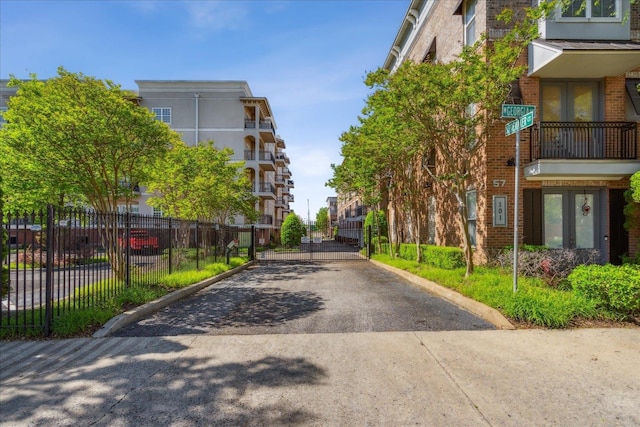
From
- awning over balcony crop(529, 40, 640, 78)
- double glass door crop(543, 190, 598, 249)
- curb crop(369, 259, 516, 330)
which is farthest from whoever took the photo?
double glass door crop(543, 190, 598, 249)

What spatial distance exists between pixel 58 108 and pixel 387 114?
8.10m

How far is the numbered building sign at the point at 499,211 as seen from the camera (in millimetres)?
11070

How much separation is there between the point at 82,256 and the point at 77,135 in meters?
2.80

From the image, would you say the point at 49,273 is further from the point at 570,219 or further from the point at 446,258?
the point at 570,219

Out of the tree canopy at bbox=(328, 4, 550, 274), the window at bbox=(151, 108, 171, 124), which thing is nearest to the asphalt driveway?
the tree canopy at bbox=(328, 4, 550, 274)

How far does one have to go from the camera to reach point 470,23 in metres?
12.6

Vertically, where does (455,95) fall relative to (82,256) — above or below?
above

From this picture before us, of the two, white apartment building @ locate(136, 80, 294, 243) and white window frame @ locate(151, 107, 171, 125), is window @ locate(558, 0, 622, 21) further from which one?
white window frame @ locate(151, 107, 171, 125)

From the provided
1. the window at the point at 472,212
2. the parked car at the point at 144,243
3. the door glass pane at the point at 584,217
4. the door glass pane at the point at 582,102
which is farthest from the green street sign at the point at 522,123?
the parked car at the point at 144,243

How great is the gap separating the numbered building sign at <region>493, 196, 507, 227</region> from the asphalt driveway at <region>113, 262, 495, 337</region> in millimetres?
3611

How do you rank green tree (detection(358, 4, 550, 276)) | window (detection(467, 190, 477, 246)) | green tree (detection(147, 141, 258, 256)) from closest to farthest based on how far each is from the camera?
green tree (detection(358, 4, 550, 276)) → window (detection(467, 190, 477, 246)) → green tree (detection(147, 141, 258, 256))

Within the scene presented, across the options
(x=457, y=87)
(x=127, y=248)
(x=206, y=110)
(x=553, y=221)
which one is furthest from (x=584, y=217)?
(x=206, y=110)

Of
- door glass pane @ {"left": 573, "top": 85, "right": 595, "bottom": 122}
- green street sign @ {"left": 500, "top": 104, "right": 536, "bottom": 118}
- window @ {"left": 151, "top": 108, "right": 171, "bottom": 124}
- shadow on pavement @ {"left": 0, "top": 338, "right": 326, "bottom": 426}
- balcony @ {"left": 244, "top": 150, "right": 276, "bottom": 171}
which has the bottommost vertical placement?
shadow on pavement @ {"left": 0, "top": 338, "right": 326, "bottom": 426}

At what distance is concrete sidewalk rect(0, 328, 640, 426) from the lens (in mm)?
3172
